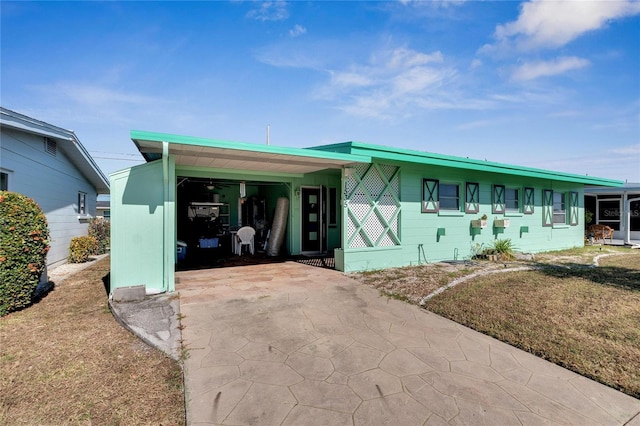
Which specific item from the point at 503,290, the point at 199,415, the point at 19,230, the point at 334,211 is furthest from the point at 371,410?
the point at 334,211

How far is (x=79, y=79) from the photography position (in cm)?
1060

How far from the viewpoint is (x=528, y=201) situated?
1083 centimetres

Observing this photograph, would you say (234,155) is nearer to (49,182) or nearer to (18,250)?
(18,250)

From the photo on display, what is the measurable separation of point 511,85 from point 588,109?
359cm

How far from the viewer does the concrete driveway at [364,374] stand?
2266mm

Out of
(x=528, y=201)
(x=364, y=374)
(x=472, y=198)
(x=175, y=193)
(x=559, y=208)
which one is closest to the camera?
(x=364, y=374)

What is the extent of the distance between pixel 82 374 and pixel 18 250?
2.86 m

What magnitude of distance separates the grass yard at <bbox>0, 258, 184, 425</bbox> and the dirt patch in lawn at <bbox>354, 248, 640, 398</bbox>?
3.67 meters

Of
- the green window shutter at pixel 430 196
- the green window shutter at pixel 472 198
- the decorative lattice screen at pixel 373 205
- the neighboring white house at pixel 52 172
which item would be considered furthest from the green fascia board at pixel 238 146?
the green window shutter at pixel 472 198

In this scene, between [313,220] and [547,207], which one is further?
[547,207]

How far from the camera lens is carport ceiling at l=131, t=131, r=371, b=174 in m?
4.86

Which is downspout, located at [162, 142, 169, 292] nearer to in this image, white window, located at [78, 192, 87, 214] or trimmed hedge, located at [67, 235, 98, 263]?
trimmed hedge, located at [67, 235, 98, 263]

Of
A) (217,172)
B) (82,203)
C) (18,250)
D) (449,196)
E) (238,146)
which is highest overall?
(238,146)

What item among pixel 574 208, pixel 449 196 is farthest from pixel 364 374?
pixel 574 208
